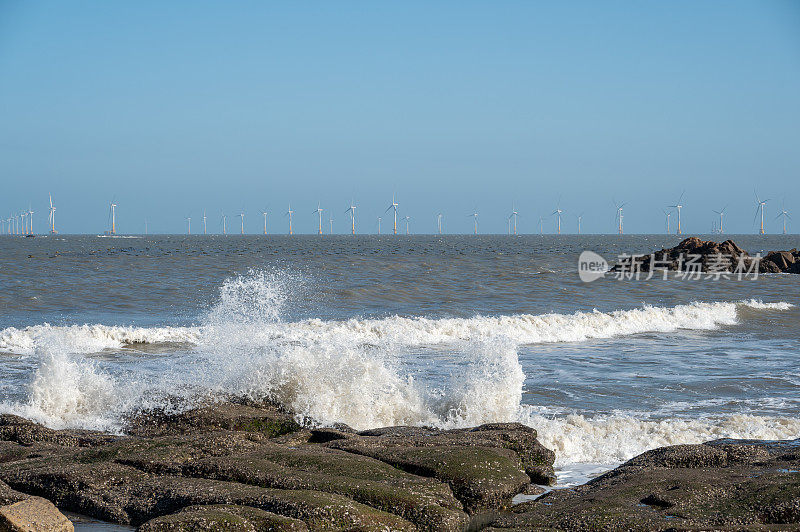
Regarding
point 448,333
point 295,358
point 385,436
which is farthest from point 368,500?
point 448,333

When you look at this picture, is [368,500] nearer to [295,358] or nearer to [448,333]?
[295,358]

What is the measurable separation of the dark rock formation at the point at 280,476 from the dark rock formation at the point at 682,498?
1.62 ft

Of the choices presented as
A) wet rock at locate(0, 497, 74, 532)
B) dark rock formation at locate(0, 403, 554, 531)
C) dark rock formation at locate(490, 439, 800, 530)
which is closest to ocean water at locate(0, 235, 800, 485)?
dark rock formation at locate(490, 439, 800, 530)

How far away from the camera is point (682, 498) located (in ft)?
16.2

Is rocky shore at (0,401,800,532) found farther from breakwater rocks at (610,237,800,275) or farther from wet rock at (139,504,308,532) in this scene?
breakwater rocks at (610,237,800,275)

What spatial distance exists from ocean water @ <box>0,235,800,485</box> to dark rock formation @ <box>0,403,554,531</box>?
4.08 ft

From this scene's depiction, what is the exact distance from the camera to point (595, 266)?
5097 cm

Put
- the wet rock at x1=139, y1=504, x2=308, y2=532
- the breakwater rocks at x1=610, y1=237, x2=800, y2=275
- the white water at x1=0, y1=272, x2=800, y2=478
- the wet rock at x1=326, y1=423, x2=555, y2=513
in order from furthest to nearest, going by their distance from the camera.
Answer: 1. the breakwater rocks at x1=610, y1=237, x2=800, y2=275
2. the white water at x1=0, y1=272, x2=800, y2=478
3. the wet rock at x1=326, y1=423, x2=555, y2=513
4. the wet rock at x1=139, y1=504, x2=308, y2=532

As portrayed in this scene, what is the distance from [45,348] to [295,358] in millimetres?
3591

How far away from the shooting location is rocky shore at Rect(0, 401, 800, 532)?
4516 mm

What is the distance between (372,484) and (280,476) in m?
0.73
